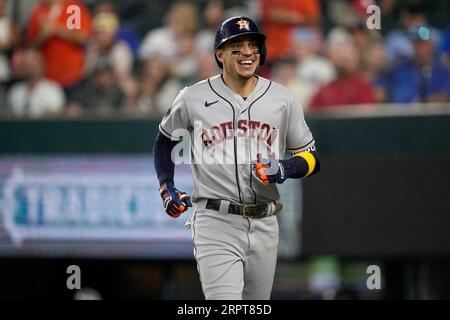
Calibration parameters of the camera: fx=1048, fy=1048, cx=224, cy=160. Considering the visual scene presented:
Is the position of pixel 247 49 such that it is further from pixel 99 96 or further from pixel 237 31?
pixel 99 96

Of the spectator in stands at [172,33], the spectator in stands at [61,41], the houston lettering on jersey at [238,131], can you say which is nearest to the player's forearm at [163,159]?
the houston lettering on jersey at [238,131]

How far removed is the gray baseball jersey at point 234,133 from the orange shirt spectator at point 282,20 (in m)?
4.05

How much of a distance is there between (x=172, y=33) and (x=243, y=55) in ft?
15.1

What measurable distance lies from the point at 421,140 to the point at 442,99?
1.38ft

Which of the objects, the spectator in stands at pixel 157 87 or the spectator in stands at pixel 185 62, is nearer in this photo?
the spectator in stands at pixel 157 87

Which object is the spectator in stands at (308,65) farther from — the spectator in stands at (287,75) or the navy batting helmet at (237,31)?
the navy batting helmet at (237,31)

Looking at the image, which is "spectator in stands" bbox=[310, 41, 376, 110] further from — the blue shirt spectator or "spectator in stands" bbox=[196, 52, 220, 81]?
"spectator in stands" bbox=[196, 52, 220, 81]

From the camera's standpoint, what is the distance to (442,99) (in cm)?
887

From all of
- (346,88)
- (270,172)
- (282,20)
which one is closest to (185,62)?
(282,20)

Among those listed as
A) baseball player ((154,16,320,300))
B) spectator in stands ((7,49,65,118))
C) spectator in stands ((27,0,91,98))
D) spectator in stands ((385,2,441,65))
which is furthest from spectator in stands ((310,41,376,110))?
baseball player ((154,16,320,300))

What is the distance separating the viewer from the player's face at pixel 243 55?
535cm

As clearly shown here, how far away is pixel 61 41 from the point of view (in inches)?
382

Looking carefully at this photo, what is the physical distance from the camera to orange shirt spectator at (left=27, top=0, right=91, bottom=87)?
964 cm
